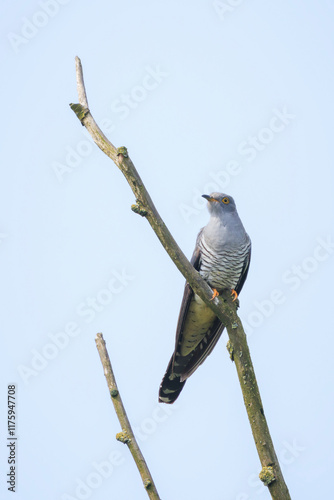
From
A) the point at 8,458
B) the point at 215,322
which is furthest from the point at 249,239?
the point at 8,458

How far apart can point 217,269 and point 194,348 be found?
2.81ft

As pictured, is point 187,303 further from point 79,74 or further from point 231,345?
point 79,74

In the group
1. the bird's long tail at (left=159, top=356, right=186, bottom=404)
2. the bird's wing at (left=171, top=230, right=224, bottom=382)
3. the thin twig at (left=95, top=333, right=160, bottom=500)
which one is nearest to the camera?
the thin twig at (left=95, top=333, right=160, bottom=500)

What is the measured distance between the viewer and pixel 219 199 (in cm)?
586

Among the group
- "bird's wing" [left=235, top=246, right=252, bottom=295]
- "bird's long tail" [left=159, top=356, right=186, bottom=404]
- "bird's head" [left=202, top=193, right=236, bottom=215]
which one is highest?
"bird's head" [left=202, top=193, right=236, bottom=215]

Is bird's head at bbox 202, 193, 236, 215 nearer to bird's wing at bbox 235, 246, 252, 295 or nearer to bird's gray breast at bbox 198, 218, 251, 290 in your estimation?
bird's gray breast at bbox 198, 218, 251, 290

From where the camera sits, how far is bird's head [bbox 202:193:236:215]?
5.82m

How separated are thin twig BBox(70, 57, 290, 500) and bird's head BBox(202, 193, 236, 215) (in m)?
1.85

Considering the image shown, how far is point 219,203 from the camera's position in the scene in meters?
5.83

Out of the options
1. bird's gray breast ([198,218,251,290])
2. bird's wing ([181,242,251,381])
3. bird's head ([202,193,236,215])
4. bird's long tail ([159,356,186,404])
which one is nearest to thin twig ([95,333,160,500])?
bird's long tail ([159,356,186,404])

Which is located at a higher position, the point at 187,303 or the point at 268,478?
the point at 187,303

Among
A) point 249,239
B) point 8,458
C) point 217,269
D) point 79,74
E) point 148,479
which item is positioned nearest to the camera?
point 148,479

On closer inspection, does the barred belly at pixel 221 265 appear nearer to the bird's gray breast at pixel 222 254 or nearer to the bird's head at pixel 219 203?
the bird's gray breast at pixel 222 254

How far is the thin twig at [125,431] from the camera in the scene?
128 inches
